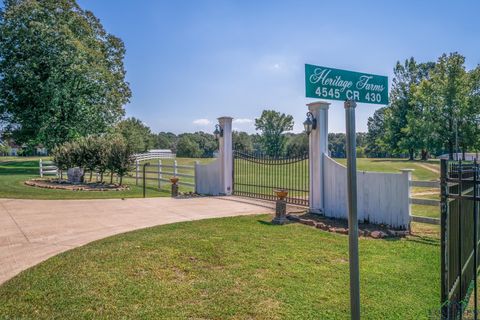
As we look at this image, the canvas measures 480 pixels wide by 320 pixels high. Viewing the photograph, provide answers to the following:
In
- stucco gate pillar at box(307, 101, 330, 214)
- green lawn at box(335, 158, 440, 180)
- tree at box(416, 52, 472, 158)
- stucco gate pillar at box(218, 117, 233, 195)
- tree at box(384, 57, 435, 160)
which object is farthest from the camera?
tree at box(384, 57, 435, 160)

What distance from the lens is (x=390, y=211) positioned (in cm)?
641

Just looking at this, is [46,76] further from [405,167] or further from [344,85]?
[405,167]

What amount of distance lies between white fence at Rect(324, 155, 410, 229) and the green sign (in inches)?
169

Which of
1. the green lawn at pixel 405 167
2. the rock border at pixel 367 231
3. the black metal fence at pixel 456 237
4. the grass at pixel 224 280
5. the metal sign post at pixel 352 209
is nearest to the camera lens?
the metal sign post at pixel 352 209

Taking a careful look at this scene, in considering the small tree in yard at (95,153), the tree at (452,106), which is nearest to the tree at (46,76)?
Answer: the small tree in yard at (95,153)

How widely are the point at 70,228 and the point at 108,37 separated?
24.8m

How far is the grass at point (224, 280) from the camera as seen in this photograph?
3.09 m

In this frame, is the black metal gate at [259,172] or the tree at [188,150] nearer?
the black metal gate at [259,172]

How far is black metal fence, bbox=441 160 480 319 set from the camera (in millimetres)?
2503

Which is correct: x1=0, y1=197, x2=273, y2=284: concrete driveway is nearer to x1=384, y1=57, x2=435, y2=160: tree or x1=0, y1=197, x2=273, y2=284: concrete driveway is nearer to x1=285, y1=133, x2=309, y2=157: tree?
x1=285, y1=133, x2=309, y2=157: tree

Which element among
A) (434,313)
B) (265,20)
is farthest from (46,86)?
(434,313)

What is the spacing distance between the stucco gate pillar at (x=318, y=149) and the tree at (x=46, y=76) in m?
18.1

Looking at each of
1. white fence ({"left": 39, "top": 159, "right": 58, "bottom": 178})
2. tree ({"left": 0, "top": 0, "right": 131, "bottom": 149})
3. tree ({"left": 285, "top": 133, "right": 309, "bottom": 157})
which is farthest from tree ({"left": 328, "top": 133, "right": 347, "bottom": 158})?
white fence ({"left": 39, "top": 159, "right": 58, "bottom": 178})

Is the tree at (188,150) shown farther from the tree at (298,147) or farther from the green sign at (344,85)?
the green sign at (344,85)
